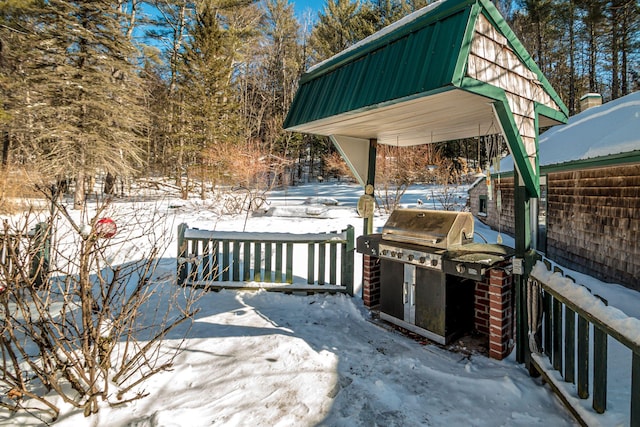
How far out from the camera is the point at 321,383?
2.74 metres

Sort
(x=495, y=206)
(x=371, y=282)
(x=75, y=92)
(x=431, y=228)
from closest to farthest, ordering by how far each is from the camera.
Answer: (x=431, y=228) < (x=371, y=282) < (x=495, y=206) < (x=75, y=92)

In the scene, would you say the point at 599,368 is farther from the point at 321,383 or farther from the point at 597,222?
the point at 597,222

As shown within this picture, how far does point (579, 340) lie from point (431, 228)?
1.66m

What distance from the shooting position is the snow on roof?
5477mm

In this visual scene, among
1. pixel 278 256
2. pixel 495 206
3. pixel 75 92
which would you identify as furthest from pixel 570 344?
pixel 75 92

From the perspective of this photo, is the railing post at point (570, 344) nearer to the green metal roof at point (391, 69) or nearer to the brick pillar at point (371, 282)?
the green metal roof at point (391, 69)

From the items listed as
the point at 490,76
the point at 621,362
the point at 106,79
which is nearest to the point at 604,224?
the point at 621,362

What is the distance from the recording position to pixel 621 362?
120 inches

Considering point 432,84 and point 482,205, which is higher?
point 432,84

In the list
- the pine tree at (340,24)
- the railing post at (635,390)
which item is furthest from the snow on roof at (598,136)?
the pine tree at (340,24)

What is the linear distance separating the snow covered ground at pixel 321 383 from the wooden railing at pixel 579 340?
0.23m

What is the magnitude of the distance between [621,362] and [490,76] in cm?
293

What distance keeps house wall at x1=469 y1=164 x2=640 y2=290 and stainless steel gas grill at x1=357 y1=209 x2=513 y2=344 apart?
3.59 meters

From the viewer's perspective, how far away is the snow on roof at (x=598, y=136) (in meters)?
5.48
